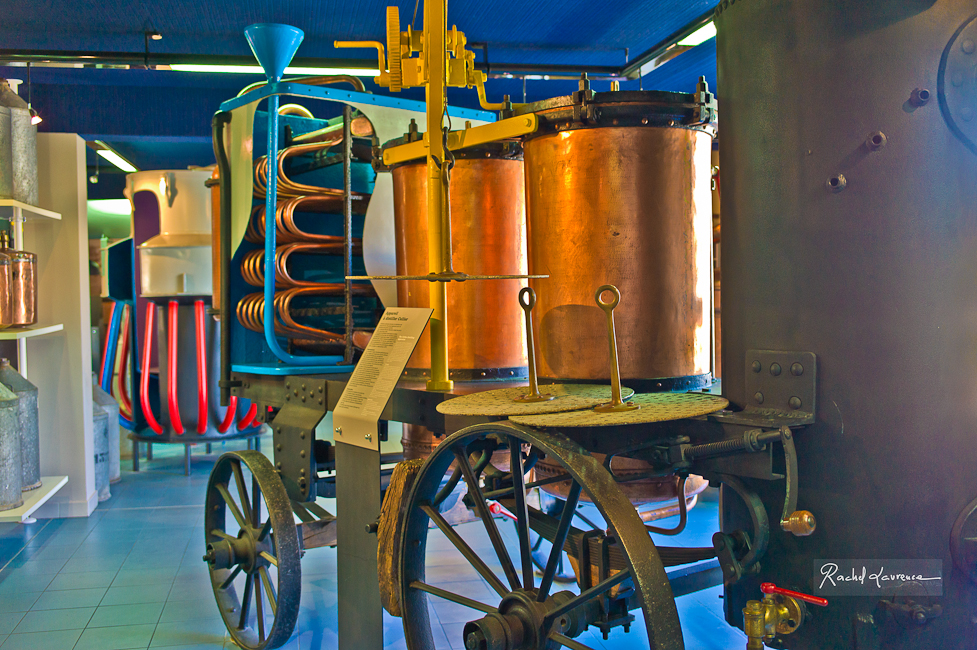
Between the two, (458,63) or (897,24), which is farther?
(458,63)

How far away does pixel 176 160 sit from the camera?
11.6m

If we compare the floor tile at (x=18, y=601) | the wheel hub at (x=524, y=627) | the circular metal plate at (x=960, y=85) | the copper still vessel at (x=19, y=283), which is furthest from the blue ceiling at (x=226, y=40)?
the wheel hub at (x=524, y=627)

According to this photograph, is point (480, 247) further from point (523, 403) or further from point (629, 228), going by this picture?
point (523, 403)

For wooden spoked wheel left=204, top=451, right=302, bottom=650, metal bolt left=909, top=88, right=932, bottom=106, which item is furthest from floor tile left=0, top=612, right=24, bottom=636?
metal bolt left=909, top=88, right=932, bottom=106

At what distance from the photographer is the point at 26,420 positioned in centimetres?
465

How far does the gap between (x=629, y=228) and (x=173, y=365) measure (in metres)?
5.97

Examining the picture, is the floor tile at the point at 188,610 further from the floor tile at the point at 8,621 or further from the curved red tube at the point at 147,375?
the curved red tube at the point at 147,375

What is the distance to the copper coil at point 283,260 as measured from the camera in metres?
3.52

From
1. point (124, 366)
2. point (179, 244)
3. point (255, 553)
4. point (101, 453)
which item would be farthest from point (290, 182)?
point (124, 366)

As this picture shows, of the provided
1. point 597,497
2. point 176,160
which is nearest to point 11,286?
point 597,497

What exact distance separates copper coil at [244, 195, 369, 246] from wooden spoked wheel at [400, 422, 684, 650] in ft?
5.26

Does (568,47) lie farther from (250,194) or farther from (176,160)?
(176,160)

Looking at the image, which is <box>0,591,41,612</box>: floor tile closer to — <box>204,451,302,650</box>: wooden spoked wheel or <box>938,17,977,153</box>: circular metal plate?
<box>204,451,302,650</box>: wooden spoked wheel

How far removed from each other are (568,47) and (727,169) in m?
6.07
